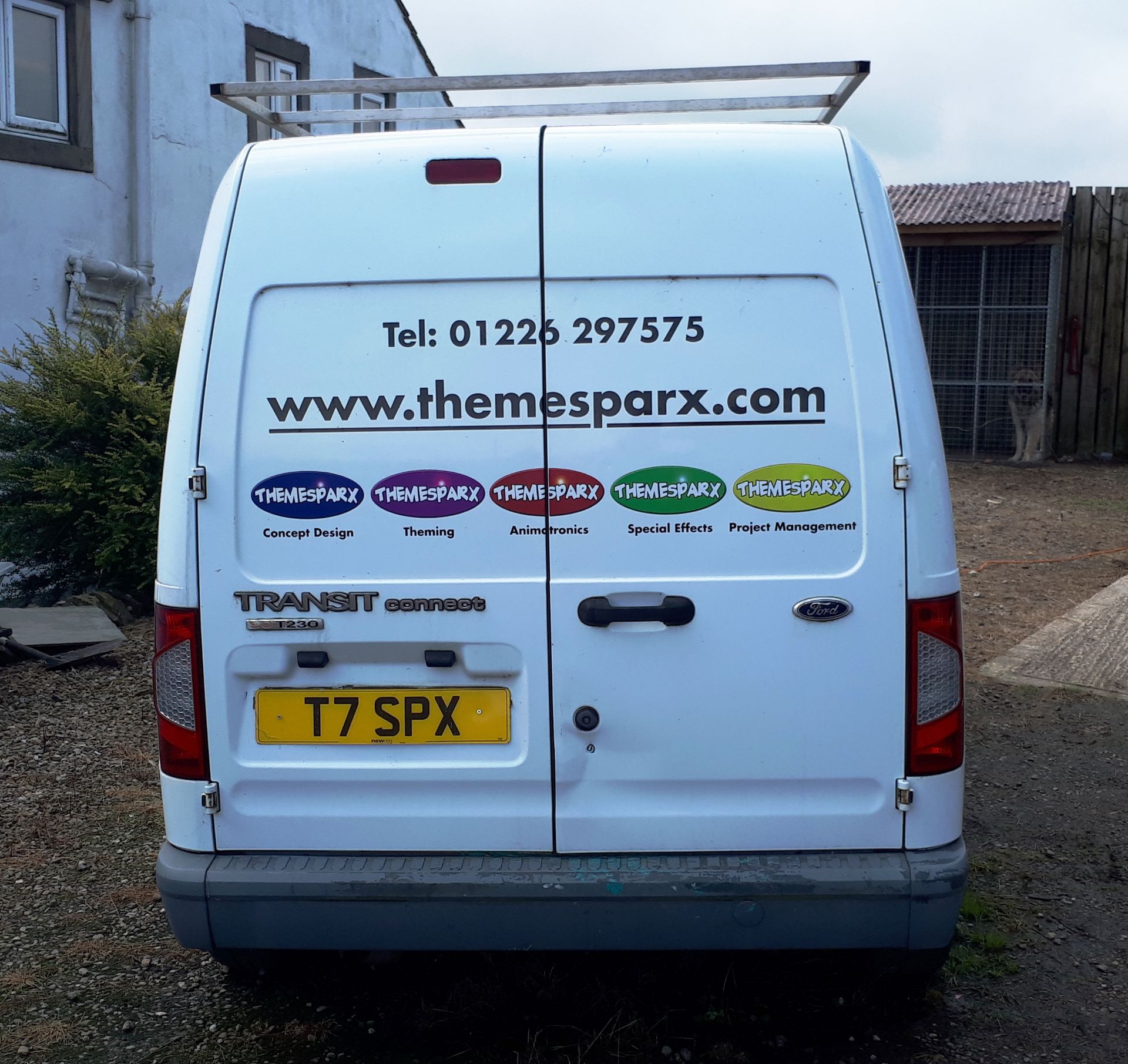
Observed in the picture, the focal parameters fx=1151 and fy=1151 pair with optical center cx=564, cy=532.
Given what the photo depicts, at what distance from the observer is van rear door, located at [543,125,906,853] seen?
2.70 m

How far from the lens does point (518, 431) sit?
2729 mm

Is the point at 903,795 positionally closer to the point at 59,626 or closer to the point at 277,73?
the point at 59,626

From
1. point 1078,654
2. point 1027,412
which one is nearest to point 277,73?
point 1027,412

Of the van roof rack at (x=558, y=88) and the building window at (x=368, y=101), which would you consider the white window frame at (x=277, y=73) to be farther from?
the van roof rack at (x=558, y=88)

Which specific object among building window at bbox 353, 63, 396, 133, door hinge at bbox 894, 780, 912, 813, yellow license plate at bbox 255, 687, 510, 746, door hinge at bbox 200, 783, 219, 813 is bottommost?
door hinge at bbox 200, 783, 219, 813

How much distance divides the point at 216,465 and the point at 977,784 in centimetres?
370

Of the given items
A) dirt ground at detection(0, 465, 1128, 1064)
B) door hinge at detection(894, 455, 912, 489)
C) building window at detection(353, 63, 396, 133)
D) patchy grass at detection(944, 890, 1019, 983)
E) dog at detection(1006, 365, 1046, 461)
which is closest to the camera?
door hinge at detection(894, 455, 912, 489)

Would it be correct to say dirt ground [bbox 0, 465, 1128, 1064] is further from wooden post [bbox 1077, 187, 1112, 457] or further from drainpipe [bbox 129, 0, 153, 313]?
wooden post [bbox 1077, 187, 1112, 457]

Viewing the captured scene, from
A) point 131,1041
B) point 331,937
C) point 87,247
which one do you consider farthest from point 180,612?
point 87,247

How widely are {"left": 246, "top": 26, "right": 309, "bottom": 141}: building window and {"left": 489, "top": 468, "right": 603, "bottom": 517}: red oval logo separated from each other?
10009 mm

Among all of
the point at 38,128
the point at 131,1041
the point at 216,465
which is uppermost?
the point at 38,128

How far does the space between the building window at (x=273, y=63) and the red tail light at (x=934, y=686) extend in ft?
34.3

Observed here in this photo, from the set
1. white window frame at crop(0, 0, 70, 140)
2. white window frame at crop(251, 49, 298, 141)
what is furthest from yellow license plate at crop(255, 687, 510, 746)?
white window frame at crop(251, 49, 298, 141)

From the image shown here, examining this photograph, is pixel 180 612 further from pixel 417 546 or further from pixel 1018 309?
pixel 1018 309
